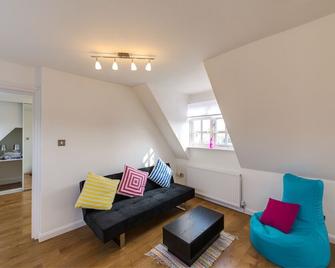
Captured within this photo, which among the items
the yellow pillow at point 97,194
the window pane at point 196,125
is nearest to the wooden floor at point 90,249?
the yellow pillow at point 97,194

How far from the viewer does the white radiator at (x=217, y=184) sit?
2957mm

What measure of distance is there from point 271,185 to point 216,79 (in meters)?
1.87

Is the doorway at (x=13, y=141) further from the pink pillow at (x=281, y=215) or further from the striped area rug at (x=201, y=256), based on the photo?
the pink pillow at (x=281, y=215)

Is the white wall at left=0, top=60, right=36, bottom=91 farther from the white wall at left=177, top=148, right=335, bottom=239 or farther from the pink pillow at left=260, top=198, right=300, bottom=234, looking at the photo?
the pink pillow at left=260, top=198, right=300, bottom=234

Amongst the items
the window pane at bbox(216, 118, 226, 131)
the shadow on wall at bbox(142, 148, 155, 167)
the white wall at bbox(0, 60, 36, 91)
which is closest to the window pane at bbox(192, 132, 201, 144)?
the window pane at bbox(216, 118, 226, 131)

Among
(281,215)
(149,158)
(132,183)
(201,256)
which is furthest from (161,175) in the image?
(281,215)

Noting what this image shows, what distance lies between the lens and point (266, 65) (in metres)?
1.71

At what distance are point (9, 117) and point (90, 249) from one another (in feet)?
13.5

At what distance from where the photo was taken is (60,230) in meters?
2.36

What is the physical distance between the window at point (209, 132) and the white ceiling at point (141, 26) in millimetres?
1663

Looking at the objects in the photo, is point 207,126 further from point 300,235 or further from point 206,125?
point 300,235

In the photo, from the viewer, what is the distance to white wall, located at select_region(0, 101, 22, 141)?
4156mm

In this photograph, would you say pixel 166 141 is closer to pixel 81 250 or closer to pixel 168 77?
pixel 168 77

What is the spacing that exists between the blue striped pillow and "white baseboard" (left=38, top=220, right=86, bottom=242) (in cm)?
130
